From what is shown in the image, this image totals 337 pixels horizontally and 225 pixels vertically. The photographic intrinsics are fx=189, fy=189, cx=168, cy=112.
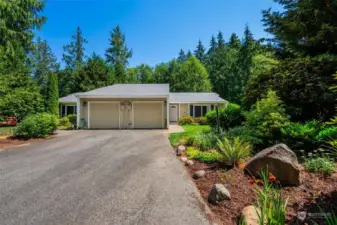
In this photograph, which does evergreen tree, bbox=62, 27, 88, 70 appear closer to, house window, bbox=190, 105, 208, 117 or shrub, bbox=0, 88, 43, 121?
shrub, bbox=0, 88, 43, 121

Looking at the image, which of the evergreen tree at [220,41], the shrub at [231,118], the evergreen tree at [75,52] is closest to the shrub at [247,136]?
the shrub at [231,118]

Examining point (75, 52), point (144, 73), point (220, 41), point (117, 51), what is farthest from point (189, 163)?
point (220, 41)

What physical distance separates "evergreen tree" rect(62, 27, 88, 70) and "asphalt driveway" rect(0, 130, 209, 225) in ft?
114

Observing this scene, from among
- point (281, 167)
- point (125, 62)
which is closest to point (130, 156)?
point (281, 167)

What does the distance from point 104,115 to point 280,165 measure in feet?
47.8

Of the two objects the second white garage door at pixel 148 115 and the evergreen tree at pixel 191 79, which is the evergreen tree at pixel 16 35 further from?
the evergreen tree at pixel 191 79

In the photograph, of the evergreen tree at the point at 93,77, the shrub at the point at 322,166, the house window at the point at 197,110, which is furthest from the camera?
the evergreen tree at the point at 93,77

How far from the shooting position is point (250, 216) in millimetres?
2834

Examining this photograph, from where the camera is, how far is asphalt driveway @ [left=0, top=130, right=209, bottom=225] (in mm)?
3139

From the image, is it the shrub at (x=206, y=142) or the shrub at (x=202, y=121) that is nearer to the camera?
the shrub at (x=206, y=142)

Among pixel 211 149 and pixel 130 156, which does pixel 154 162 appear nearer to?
pixel 130 156

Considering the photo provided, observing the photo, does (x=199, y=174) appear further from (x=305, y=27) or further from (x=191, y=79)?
(x=191, y=79)

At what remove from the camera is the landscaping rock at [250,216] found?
271 cm

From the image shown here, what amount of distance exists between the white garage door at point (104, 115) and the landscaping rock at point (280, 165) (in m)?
13.6
